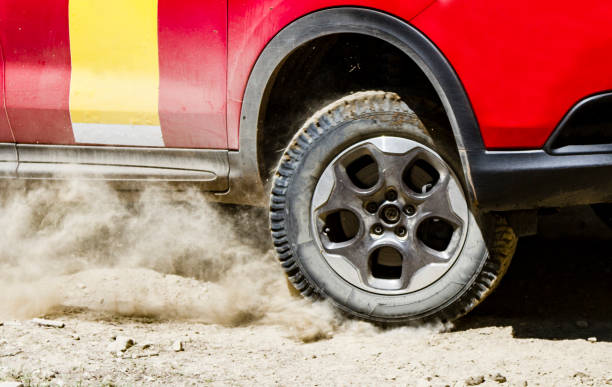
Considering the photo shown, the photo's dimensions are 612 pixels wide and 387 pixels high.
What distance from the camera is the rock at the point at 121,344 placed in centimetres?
292

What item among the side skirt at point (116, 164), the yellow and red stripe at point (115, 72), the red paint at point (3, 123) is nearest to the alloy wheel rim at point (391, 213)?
the side skirt at point (116, 164)

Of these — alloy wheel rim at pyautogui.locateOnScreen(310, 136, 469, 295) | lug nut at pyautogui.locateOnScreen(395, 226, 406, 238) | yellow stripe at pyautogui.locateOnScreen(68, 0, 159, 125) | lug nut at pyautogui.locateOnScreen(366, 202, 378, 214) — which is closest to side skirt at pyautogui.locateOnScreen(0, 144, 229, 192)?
yellow stripe at pyautogui.locateOnScreen(68, 0, 159, 125)

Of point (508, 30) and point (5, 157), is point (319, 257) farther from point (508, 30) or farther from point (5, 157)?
point (5, 157)

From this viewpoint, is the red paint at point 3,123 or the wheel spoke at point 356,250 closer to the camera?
the wheel spoke at point 356,250

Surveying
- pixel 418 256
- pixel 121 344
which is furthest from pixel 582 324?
pixel 121 344

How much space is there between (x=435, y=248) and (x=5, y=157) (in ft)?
6.23

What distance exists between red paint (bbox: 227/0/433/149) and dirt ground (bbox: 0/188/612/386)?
0.76 m

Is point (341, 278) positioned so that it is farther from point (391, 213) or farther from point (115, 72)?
point (115, 72)

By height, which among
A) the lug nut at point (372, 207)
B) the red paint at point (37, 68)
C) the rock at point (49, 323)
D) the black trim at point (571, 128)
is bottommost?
the rock at point (49, 323)

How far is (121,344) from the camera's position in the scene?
295cm

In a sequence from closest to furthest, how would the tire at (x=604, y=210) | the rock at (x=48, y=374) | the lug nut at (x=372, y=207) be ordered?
the rock at (x=48, y=374)
the lug nut at (x=372, y=207)
the tire at (x=604, y=210)

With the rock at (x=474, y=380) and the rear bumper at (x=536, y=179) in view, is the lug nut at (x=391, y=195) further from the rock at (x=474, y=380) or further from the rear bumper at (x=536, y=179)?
the rock at (x=474, y=380)

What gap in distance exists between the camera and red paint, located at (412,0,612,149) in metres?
2.52

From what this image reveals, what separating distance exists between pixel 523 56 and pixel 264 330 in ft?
4.89
